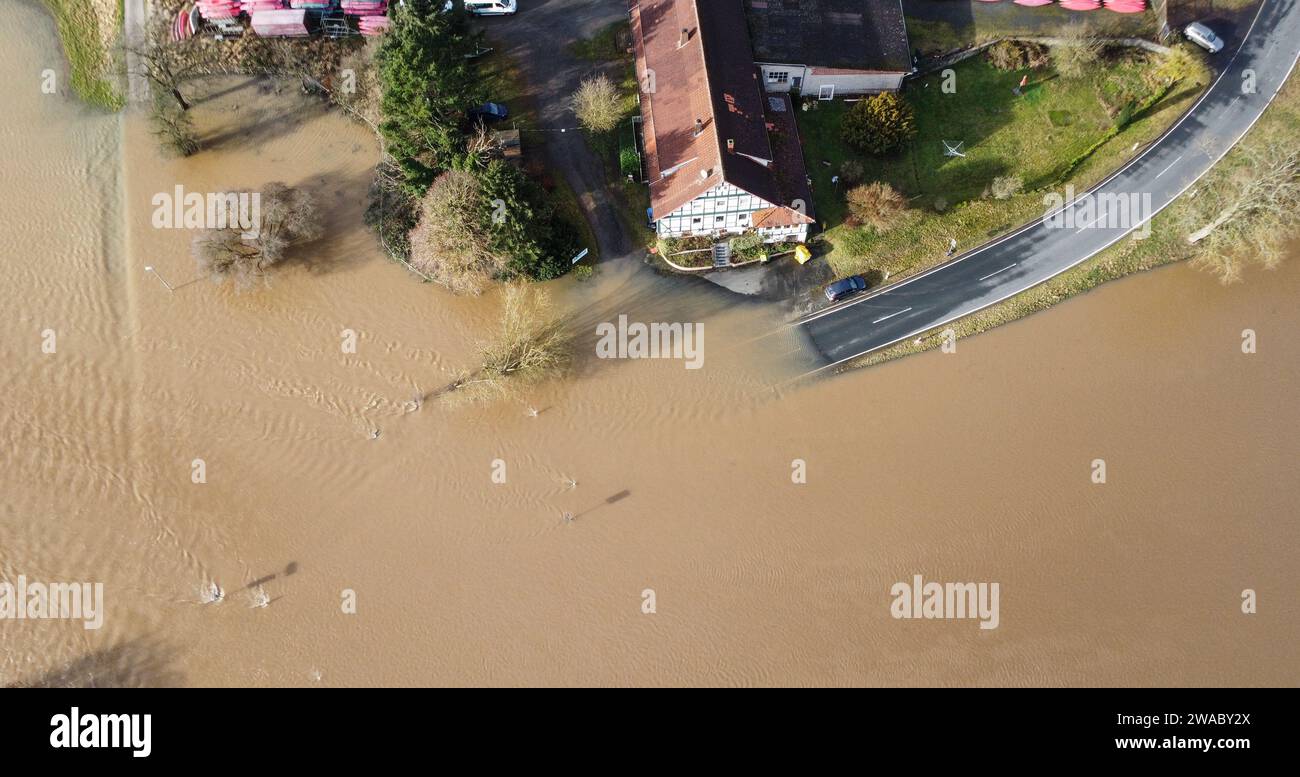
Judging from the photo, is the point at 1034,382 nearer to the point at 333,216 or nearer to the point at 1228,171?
the point at 1228,171

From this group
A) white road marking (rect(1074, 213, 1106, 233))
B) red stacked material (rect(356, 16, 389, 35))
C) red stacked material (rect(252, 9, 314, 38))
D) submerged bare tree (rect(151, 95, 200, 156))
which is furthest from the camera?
red stacked material (rect(356, 16, 389, 35))

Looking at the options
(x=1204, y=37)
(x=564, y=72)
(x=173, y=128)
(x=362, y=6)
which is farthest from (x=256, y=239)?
(x=1204, y=37)

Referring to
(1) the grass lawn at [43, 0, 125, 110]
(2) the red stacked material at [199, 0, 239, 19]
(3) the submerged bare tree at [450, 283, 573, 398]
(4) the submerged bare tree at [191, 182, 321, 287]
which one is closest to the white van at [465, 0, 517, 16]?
(2) the red stacked material at [199, 0, 239, 19]

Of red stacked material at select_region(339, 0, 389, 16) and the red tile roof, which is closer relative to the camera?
the red tile roof

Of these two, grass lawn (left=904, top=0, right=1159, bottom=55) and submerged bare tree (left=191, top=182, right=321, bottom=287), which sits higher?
grass lawn (left=904, top=0, right=1159, bottom=55)

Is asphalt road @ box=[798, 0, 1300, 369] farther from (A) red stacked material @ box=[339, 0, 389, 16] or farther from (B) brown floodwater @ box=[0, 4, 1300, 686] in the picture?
(A) red stacked material @ box=[339, 0, 389, 16]

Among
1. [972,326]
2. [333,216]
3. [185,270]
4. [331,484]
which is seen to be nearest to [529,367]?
[331,484]
